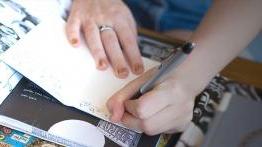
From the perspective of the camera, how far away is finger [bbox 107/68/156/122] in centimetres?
42

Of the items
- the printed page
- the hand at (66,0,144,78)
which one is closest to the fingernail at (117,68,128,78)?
the hand at (66,0,144,78)

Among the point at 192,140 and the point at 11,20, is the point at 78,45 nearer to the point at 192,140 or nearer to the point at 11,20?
the point at 11,20

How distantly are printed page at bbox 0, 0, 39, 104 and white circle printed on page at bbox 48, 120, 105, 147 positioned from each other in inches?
3.2

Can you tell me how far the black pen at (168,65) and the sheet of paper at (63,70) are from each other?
0.18 feet

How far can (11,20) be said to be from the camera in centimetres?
49

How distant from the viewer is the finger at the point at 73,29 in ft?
1.71

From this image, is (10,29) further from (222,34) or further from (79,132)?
(222,34)

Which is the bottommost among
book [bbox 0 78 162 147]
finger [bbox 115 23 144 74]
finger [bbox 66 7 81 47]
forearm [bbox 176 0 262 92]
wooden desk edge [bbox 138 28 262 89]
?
book [bbox 0 78 162 147]

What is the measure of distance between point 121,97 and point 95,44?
124 mm

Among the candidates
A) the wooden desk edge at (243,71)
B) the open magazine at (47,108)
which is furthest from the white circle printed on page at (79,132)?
the wooden desk edge at (243,71)

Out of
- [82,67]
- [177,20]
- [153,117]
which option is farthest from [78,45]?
[177,20]

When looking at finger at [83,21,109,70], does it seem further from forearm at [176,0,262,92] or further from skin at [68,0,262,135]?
forearm at [176,0,262,92]

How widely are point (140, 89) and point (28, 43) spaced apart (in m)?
0.17

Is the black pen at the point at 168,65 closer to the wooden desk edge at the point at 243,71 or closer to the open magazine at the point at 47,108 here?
the open magazine at the point at 47,108
